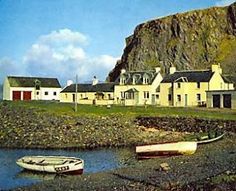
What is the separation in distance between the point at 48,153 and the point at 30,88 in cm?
7103

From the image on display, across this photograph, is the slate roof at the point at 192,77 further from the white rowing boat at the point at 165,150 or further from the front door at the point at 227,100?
the white rowing boat at the point at 165,150

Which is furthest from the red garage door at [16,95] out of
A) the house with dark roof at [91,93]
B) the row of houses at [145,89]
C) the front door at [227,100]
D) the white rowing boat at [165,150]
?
Result: the white rowing boat at [165,150]

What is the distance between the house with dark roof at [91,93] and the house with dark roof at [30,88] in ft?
19.7

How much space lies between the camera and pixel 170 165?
107ft

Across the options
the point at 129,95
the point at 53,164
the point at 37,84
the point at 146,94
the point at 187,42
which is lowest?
the point at 53,164

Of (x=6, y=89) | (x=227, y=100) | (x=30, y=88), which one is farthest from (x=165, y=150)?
(x=6, y=89)

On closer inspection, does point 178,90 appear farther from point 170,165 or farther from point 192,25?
Answer: point 192,25

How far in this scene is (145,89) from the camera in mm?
96000

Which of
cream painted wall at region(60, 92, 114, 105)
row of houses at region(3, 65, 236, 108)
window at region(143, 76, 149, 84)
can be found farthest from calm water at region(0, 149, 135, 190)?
window at region(143, 76, 149, 84)

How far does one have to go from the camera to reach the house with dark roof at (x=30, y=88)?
11056 cm

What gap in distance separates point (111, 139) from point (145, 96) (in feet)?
150

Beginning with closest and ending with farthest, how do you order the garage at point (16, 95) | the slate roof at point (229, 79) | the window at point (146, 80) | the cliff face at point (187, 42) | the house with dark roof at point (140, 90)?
1. the slate roof at point (229, 79)
2. the house with dark roof at point (140, 90)
3. the window at point (146, 80)
4. the garage at point (16, 95)
5. the cliff face at point (187, 42)

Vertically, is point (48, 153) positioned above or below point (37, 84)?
below

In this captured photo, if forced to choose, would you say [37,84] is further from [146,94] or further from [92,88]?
[146,94]
